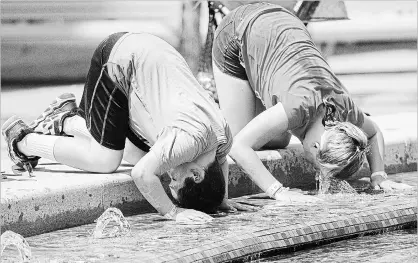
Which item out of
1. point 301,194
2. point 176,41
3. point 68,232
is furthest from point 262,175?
point 176,41

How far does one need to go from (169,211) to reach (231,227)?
13.9 inches

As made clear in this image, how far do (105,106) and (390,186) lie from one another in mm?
1770

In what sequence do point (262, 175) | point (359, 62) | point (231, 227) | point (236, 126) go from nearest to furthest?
point (231, 227) → point (262, 175) → point (236, 126) → point (359, 62)

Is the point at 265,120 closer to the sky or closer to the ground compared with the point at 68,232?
closer to the sky

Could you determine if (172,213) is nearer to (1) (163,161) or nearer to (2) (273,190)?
(1) (163,161)

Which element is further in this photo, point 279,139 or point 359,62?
point 359,62

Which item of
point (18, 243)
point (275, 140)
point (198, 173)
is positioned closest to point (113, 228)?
point (198, 173)

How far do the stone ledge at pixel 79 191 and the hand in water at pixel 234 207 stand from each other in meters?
0.37

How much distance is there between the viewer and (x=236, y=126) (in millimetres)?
6715

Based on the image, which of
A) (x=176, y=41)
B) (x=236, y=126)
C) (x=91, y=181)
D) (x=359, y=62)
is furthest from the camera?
(x=359, y=62)

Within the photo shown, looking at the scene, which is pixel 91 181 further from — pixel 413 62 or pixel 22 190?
pixel 413 62

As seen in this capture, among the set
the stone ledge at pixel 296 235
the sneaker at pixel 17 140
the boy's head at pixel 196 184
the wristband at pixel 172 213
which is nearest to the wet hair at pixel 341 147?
the stone ledge at pixel 296 235

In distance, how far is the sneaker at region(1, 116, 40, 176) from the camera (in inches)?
241

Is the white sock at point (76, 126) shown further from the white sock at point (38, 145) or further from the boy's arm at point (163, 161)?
the boy's arm at point (163, 161)
